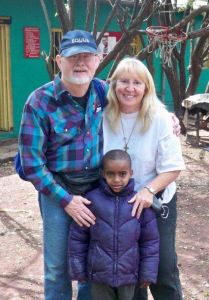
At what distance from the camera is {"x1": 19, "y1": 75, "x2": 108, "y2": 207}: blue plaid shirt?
2.61 metres

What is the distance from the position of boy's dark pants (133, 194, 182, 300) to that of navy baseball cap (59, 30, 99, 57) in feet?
3.23

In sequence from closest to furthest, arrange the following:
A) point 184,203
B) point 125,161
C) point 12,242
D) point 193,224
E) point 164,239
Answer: point 125,161 → point 164,239 → point 12,242 → point 193,224 → point 184,203

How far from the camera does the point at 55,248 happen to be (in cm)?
278

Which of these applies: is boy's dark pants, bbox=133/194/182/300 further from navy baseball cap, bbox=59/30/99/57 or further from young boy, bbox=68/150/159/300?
navy baseball cap, bbox=59/30/99/57

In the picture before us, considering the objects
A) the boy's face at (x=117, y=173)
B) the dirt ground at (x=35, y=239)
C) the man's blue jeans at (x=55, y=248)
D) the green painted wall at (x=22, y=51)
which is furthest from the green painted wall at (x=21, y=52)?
the boy's face at (x=117, y=173)

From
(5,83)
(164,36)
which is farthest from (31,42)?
(164,36)

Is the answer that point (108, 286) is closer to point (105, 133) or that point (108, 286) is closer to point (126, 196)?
point (126, 196)

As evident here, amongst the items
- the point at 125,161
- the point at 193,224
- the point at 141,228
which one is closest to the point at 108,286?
the point at 141,228

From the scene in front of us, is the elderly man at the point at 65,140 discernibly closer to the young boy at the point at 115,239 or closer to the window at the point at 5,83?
the young boy at the point at 115,239

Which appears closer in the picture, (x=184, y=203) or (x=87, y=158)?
(x=87, y=158)

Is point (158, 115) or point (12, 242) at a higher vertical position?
point (158, 115)

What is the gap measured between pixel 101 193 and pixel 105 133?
0.35 meters

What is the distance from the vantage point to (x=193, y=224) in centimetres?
544

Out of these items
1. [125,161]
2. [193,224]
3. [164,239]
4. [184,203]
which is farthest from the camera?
[184,203]
